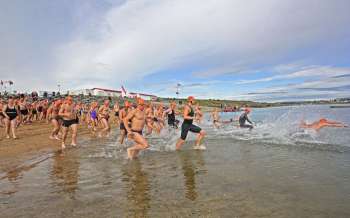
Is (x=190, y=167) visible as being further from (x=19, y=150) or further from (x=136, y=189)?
(x=19, y=150)

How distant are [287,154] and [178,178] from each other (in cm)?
398

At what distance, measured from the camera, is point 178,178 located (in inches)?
222

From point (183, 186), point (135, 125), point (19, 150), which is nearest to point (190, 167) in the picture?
point (183, 186)

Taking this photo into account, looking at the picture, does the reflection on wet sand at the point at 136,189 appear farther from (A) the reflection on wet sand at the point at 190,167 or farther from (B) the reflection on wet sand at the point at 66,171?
(B) the reflection on wet sand at the point at 66,171

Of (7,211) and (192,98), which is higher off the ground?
(192,98)

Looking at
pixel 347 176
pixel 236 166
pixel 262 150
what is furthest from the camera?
pixel 262 150

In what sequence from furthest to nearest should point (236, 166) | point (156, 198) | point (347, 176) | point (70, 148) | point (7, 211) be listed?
point (70, 148), point (236, 166), point (347, 176), point (156, 198), point (7, 211)

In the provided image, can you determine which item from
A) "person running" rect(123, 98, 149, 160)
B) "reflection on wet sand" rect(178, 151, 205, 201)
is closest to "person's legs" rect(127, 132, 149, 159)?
"person running" rect(123, 98, 149, 160)

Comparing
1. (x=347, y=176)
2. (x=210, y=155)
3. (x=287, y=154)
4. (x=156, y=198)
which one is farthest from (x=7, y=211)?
(x=287, y=154)

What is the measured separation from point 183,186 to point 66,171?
9.76 feet

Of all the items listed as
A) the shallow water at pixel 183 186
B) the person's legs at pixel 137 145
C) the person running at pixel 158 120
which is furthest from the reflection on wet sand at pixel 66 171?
the person running at pixel 158 120

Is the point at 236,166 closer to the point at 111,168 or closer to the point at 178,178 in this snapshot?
the point at 178,178

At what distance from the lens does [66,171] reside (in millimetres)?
6438

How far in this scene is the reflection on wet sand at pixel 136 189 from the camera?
13.2 feet
